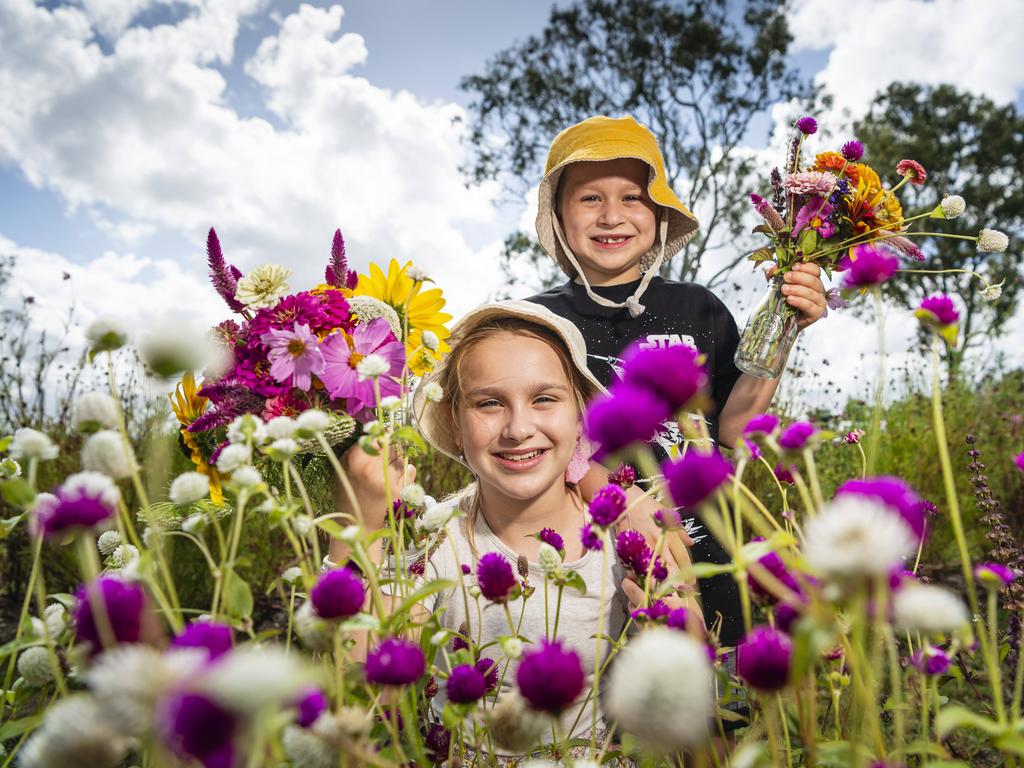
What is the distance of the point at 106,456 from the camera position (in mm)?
505

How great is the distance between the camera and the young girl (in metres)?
1.46

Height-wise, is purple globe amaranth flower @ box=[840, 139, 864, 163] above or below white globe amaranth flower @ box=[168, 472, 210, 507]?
above

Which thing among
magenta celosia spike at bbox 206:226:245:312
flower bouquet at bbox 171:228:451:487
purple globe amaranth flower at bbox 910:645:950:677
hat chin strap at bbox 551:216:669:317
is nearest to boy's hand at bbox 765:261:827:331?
hat chin strap at bbox 551:216:669:317

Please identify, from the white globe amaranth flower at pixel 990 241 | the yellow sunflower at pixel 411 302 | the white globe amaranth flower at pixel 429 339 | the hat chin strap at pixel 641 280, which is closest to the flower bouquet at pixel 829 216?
the white globe amaranth flower at pixel 990 241

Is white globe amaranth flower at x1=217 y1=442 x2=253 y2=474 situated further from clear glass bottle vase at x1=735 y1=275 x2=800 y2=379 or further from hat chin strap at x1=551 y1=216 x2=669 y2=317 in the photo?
hat chin strap at x1=551 y1=216 x2=669 y2=317

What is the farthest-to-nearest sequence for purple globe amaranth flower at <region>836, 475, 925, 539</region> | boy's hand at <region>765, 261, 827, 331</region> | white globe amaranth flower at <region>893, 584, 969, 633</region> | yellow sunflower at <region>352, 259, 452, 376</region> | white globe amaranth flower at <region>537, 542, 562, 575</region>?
boy's hand at <region>765, 261, 827, 331</region>, yellow sunflower at <region>352, 259, 452, 376</region>, white globe amaranth flower at <region>537, 542, 562, 575</region>, purple globe amaranth flower at <region>836, 475, 925, 539</region>, white globe amaranth flower at <region>893, 584, 969, 633</region>

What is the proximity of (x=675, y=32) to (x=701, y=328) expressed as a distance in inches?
481

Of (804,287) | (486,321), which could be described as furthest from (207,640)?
(804,287)

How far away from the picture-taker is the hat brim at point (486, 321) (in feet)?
5.17

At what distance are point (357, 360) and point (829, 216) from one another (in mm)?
1163

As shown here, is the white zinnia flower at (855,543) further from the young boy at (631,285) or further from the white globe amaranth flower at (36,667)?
the young boy at (631,285)

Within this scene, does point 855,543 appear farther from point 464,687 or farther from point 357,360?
point 357,360

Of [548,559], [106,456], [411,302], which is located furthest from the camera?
[411,302]

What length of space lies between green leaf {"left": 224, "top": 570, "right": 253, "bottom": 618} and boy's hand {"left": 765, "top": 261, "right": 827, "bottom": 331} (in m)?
1.36
